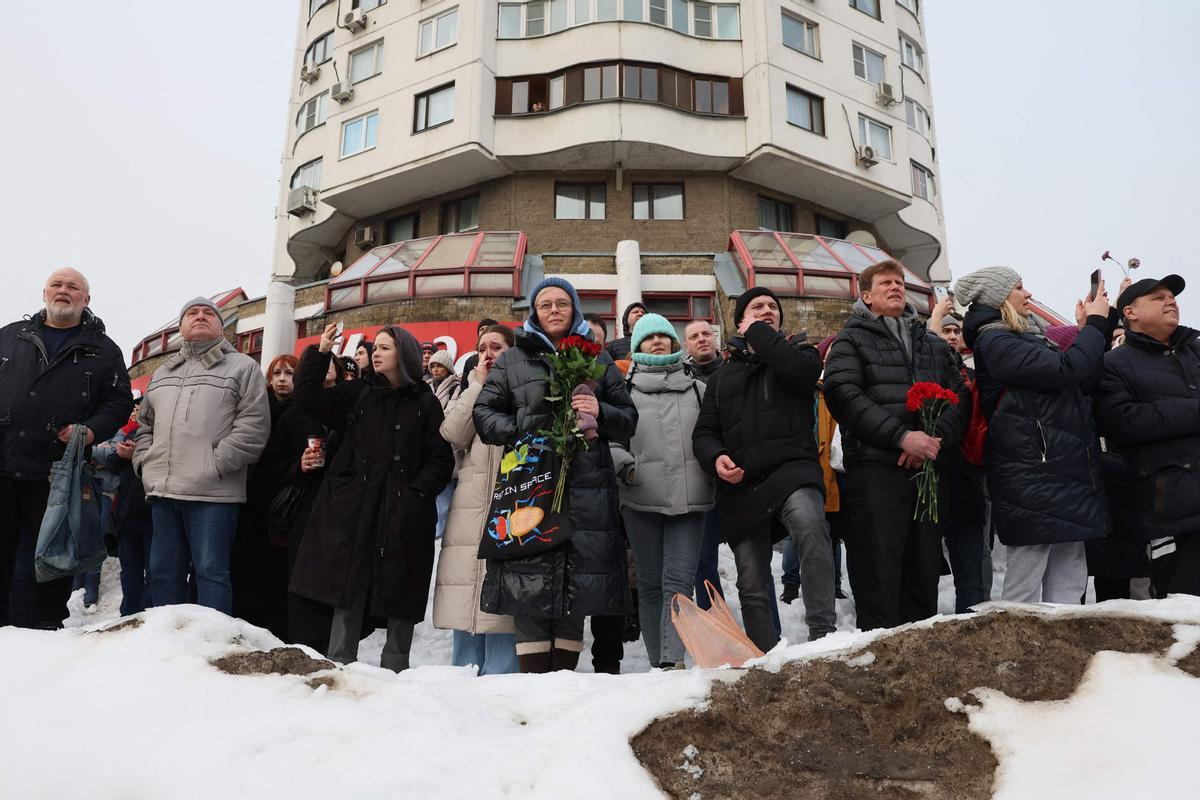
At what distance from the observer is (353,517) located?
4504 mm

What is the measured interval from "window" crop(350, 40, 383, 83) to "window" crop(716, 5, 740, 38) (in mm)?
10582

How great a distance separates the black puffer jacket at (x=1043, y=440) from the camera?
394cm

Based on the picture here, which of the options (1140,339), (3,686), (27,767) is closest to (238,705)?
(27,767)

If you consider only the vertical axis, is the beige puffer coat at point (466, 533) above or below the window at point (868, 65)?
below

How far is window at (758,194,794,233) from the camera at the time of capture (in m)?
24.7

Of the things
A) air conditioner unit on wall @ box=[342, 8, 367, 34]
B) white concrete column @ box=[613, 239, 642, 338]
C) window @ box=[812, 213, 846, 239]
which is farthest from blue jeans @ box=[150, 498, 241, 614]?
air conditioner unit on wall @ box=[342, 8, 367, 34]

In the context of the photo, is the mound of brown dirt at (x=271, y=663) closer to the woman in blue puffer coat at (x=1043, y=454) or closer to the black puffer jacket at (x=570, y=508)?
the black puffer jacket at (x=570, y=508)

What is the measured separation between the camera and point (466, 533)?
4.65m

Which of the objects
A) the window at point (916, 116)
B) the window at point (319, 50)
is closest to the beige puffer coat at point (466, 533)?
the window at point (916, 116)

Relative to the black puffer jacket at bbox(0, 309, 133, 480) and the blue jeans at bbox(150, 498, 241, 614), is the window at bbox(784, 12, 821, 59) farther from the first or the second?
the blue jeans at bbox(150, 498, 241, 614)

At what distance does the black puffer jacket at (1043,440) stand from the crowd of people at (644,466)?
1cm

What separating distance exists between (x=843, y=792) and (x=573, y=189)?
76.5 ft

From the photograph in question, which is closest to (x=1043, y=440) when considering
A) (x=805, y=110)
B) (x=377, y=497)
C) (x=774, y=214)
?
(x=377, y=497)

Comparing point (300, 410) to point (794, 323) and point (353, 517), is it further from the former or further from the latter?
point (794, 323)
